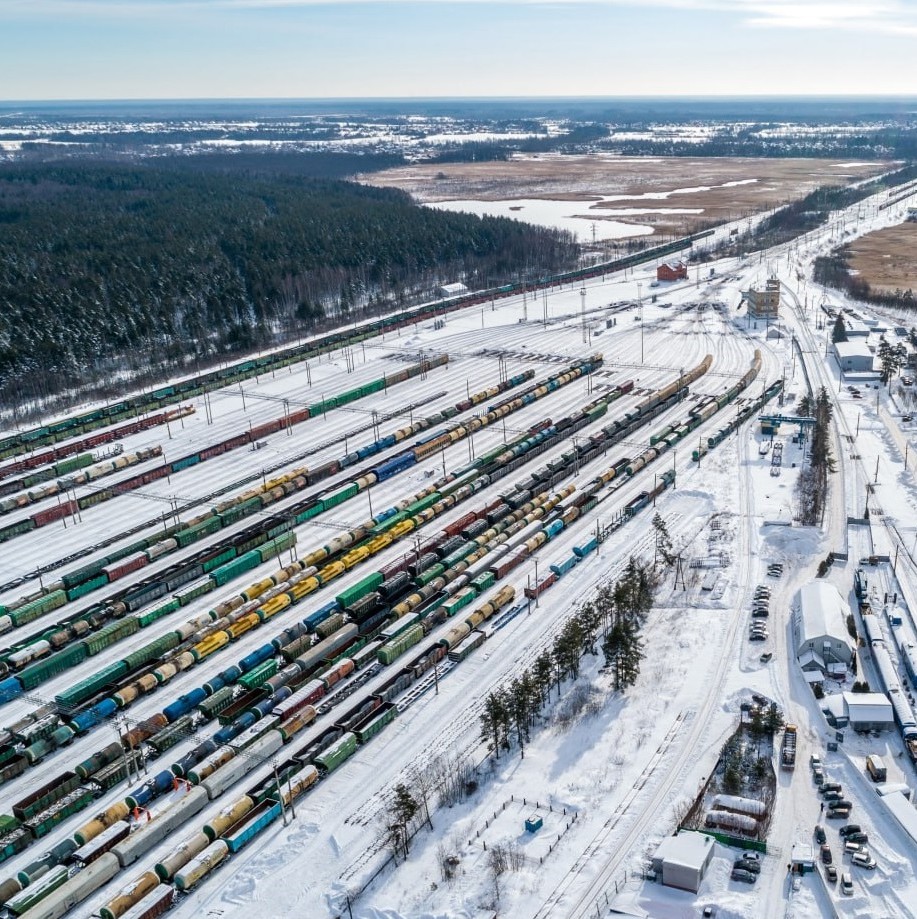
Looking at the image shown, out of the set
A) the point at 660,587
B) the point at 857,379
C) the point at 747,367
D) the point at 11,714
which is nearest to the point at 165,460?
the point at 11,714

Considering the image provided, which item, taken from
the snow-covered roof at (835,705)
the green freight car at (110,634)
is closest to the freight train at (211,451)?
the green freight car at (110,634)

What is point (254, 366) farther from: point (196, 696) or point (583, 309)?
point (196, 696)

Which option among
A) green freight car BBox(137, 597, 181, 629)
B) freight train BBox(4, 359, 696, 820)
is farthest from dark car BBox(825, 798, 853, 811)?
green freight car BBox(137, 597, 181, 629)

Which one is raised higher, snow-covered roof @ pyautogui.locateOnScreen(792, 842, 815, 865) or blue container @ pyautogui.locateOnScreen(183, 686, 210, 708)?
blue container @ pyautogui.locateOnScreen(183, 686, 210, 708)

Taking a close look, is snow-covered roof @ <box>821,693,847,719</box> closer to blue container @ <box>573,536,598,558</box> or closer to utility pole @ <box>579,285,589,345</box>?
blue container @ <box>573,536,598,558</box>

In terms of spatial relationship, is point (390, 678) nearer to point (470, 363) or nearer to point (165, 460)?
point (165, 460)

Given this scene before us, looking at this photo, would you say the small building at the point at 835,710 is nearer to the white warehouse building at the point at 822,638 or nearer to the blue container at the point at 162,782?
the white warehouse building at the point at 822,638
